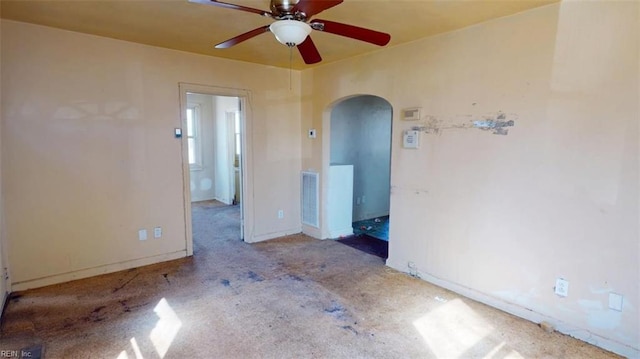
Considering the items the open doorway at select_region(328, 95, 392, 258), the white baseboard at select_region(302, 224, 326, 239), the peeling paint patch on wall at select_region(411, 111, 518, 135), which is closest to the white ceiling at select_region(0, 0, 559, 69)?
the peeling paint patch on wall at select_region(411, 111, 518, 135)

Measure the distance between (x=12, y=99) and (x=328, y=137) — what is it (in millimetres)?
3286

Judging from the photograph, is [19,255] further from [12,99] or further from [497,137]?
[497,137]

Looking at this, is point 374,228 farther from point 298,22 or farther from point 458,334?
point 298,22

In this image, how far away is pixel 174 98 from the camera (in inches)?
149

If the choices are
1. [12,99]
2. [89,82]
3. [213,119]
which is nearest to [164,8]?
[89,82]

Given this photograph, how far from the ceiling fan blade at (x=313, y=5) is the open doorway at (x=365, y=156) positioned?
3067 millimetres

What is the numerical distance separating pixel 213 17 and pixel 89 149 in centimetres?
187

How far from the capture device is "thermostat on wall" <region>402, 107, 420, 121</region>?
333cm

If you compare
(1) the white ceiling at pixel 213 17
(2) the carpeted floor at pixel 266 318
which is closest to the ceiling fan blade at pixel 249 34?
(1) the white ceiling at pixel 213 17

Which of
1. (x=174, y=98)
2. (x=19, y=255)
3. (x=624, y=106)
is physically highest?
(x=174, y=98)

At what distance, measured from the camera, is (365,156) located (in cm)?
571

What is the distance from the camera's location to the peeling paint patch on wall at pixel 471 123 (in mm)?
2727

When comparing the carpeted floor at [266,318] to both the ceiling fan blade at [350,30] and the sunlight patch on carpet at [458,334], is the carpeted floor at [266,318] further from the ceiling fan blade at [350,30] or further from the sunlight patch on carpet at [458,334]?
the ceiling fan blade at [350,30]

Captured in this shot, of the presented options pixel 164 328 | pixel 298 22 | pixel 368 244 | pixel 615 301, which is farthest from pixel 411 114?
pixel 164 328
